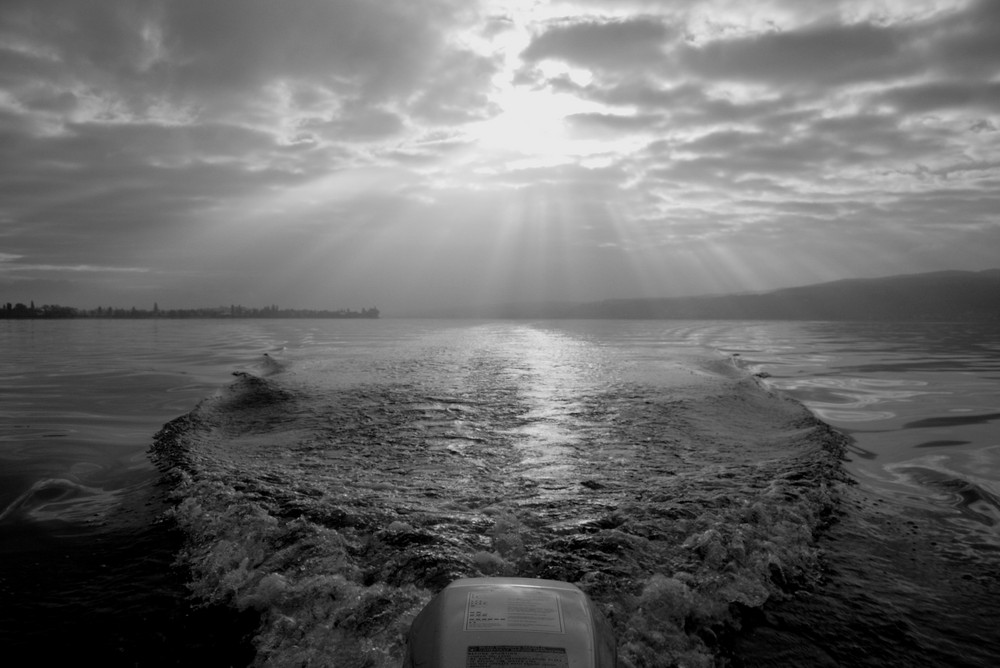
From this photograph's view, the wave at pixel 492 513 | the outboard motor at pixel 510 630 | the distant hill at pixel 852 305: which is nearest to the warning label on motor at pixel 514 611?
Result: the outboard motor at pixel 510 630

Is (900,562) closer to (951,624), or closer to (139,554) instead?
(951,624)

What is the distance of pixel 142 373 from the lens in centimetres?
1716

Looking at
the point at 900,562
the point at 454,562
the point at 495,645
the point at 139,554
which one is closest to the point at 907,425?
the point at 900,562

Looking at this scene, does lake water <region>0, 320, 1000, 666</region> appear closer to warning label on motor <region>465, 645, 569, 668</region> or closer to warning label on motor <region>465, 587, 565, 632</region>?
warning label on motor <region>465, 587, 565, 632</region>

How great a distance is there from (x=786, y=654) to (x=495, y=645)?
200 cm

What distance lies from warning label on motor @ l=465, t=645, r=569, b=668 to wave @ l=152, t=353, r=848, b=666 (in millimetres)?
974

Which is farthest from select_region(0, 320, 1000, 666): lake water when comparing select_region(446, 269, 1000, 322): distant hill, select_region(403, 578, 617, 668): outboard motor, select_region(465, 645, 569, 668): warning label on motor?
select_region(446, 269, 1000, 322): distant hill

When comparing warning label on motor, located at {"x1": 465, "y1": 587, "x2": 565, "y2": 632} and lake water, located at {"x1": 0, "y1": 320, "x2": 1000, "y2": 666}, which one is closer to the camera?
warning label on motor, located at {"x1": 465, "y1": 587, "x2": 565, "y2": 632}

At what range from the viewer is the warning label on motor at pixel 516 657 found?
101 inches

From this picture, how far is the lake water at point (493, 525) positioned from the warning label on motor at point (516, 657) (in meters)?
1.02

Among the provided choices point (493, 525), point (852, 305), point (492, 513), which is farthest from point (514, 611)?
point (852, 305)

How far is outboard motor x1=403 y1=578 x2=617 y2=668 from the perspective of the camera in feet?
8.50

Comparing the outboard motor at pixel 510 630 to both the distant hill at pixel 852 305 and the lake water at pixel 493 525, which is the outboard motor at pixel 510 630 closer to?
the lake water at pixel 493 525

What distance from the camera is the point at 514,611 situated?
280 centimetres
